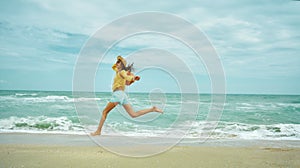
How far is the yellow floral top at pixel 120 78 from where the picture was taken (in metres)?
2.22

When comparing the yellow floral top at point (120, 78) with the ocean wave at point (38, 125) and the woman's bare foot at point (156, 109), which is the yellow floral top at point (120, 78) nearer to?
the woman's bare foot at point (156, 109)

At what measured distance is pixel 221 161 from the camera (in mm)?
5398

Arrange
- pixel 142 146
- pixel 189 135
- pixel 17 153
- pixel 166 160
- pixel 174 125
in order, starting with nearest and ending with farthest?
pixel 166 160
pixel 17 153
pixel 142 146
pixel 189 135
pixel 174 125

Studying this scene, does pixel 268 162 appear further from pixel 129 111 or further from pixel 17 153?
pixel 17 153

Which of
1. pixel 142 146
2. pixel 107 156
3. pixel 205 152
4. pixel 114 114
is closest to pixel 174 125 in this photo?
pixel 114 114

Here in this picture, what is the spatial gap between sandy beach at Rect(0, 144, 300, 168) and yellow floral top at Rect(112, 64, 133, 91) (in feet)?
9.68

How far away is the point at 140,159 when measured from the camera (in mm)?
5426

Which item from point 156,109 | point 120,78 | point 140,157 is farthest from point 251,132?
point 120,78

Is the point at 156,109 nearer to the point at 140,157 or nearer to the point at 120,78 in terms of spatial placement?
the point at 120,78

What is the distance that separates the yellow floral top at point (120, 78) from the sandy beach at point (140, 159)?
9.68 ft

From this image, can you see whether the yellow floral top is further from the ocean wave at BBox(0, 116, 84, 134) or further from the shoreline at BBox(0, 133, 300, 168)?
the ocean wave at BBox(0, 116, 84, 134)

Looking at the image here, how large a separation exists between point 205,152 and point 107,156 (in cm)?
207

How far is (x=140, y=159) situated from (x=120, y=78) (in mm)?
3451

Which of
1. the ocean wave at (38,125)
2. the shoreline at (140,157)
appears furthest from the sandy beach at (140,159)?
the ocean wave at (38,125)
